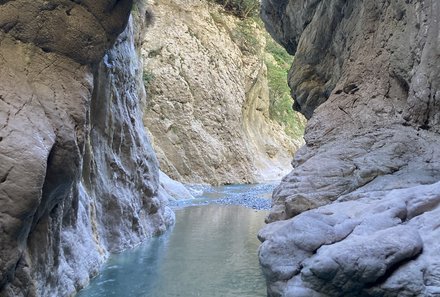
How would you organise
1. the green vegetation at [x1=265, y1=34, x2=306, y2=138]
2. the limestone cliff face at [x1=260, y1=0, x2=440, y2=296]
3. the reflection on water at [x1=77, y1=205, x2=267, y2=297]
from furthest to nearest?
the green vegetation at [x1=265, y1=34, x2=306, y2=138] < the reflection on water at [x1=77, y1=205, x2=267, y2=297] < the limestone cliff face at [x1=260, y1=0, x2=440, y2=296]

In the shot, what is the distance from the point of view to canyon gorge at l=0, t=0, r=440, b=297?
5957 mm

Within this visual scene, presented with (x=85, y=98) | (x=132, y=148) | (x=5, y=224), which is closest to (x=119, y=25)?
(x=85, y=98)

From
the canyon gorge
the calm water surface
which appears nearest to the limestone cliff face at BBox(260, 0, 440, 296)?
the canyon gorge

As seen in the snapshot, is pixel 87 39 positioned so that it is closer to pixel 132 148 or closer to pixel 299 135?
pixel 132 148

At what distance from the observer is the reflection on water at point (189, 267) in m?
8.91

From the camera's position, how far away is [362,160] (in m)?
10.5

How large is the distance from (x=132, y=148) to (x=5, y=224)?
26.4 feet

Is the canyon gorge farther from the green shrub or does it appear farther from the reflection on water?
the green shrub

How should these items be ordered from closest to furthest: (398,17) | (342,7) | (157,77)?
(398,17) → (342,7) → (157,77)

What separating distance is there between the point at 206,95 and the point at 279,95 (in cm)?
1992

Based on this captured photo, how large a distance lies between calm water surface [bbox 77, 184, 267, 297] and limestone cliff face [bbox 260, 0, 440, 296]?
4.24 feet

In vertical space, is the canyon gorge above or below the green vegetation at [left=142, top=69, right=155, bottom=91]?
below

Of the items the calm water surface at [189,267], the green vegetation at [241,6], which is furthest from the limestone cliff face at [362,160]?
the green vegetation at [241,6]

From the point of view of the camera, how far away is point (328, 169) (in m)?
10.6
